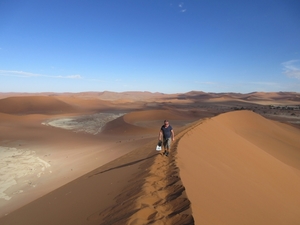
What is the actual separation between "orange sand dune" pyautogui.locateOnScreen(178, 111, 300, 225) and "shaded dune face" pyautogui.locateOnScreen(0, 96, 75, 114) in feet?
113

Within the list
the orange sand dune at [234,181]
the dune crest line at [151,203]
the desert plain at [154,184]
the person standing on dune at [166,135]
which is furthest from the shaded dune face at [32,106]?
the dune crest line at [151,203]

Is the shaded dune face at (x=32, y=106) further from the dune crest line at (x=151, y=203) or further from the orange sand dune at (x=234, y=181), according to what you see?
the dune crest line at (x=151, y=203)

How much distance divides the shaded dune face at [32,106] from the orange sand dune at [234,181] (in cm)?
3451

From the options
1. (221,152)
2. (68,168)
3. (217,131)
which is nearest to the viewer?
(221,152)

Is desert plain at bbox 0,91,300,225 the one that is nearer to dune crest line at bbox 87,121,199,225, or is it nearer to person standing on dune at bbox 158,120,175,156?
dune crest line at bbox 87,121,199,225

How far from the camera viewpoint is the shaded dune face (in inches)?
1483

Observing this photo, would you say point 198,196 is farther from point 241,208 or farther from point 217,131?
point 217,131

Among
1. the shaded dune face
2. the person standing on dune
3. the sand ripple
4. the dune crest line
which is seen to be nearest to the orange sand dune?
the dune crest line

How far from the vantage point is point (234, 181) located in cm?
514

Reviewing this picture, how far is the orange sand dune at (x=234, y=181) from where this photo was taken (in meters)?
3.38

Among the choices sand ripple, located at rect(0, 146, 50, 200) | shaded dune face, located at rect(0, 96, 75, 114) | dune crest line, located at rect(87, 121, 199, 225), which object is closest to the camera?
dune crest line, located at rect(87, 121, 199, 225)

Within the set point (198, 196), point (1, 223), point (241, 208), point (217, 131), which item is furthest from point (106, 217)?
point (217, 131)

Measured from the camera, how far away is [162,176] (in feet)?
14.7

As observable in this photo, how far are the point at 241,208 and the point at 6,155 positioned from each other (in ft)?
42.6
